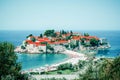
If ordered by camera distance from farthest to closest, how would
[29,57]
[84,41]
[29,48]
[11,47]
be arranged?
1. [84,41]
2. [29,48]
3. [29,57]
4. [11,47]

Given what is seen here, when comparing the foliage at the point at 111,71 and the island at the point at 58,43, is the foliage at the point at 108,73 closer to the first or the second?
the foliage at the point at 111,71

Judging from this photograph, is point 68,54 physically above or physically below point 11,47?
below

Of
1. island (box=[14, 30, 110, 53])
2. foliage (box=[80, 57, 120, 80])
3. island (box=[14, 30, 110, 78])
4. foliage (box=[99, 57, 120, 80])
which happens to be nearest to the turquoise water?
island (box=[14, 30, 110, 78])

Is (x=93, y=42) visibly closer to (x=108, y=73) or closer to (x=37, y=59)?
(x=37, y=59)

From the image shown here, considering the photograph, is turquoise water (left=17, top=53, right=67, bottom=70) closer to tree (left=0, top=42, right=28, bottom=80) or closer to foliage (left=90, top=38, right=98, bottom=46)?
foliage (left=90, top=38, right=98, bottom=46)

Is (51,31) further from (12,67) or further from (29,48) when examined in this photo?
(12,67)

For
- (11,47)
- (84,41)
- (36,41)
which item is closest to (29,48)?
(36,41)

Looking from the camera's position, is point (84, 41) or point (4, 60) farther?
point (84, 41)
